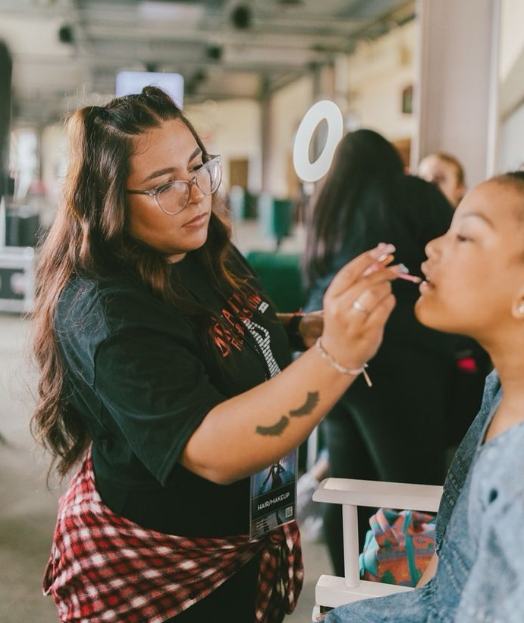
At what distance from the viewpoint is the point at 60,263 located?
45.8 inches

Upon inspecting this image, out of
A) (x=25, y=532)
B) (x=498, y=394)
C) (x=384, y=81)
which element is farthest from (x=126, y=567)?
(x=384, y=81)

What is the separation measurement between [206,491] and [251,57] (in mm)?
16490

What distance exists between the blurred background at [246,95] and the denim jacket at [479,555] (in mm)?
726

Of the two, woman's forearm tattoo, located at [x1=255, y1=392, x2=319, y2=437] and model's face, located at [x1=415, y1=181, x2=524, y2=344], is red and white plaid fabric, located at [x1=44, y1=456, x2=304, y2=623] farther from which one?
model's face, located at [x1=415, y1=181, x2=524, y2=344]

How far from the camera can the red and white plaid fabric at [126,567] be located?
1.12 m

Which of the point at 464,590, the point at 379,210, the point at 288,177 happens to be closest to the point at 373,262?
the point at 464,590

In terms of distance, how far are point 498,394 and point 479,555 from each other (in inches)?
12.6

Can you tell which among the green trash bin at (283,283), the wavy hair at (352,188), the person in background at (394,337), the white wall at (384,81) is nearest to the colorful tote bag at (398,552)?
the person in background at (394,337)

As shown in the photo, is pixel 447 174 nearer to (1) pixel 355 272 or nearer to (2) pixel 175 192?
(2) pixel 175 192

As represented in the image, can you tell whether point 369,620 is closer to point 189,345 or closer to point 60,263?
point 189,345

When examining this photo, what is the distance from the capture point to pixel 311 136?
125cm

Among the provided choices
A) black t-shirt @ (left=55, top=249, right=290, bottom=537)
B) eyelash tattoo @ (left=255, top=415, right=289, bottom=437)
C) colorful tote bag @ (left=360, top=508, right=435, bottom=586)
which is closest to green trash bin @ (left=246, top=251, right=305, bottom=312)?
colorful tote bag @ (left=360, top=508, right=435, bottom=586)

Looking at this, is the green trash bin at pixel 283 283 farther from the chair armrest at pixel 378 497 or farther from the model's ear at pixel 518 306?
the model's ear at pixel 518 306

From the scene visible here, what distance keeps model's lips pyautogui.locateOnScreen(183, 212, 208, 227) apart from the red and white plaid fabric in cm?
48
